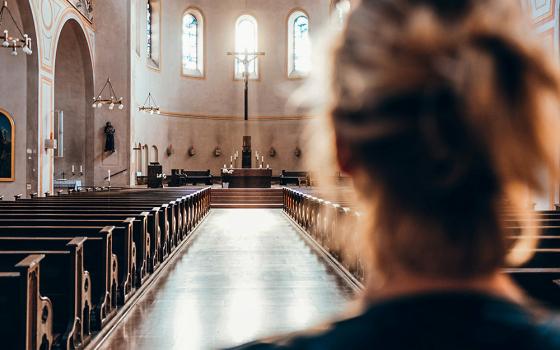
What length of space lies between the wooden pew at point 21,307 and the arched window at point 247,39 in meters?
23.5

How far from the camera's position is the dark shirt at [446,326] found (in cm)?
54

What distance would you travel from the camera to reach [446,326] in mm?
544

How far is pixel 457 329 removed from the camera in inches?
21.5

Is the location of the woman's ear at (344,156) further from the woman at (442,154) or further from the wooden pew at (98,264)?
the wooden pew at (98,264)

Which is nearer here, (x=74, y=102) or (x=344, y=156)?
(x=344, y=156)

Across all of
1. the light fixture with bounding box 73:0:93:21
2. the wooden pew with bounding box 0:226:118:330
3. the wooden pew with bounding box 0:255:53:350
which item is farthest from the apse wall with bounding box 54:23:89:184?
the wooden pew with bounding box 0:255:53:350

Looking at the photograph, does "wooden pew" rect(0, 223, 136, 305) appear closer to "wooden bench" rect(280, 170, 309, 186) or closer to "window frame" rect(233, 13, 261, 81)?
"wooden bench" rect(280, 170, 309, 186)

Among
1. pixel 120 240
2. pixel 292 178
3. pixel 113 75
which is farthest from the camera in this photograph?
pixel 292 178

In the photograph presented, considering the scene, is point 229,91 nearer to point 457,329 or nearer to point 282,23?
point 282,23

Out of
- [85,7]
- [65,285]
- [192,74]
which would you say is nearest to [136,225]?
[65,285]

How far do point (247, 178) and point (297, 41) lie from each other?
9119 mm

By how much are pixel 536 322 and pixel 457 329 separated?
0.09m

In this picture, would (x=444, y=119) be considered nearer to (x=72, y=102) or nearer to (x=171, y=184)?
(x=72, y=102)

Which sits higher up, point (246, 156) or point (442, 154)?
point (246, 156)
